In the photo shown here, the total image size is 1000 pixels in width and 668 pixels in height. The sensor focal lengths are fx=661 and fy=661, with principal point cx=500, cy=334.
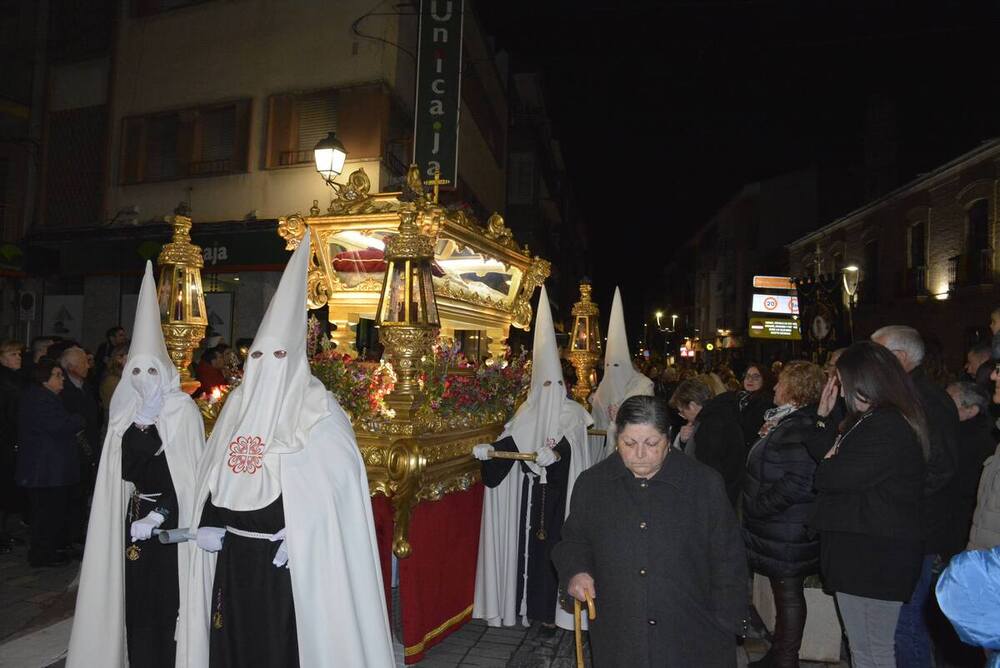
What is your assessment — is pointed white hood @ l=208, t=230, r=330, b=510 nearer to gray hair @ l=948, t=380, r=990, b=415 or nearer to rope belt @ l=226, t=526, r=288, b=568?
rope belt @ l=226, t=526, r=288, b=568

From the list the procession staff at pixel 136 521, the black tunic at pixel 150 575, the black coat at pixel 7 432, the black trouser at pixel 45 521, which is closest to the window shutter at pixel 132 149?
the black coat at pixel 7 432

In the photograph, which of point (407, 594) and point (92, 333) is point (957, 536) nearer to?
point (407, 594)

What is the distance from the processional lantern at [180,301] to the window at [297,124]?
23.8 ft

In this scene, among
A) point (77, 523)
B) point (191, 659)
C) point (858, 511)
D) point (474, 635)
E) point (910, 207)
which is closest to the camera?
point (858, 511)

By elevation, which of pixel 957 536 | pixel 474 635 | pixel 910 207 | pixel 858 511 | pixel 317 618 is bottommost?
pixel 474 635

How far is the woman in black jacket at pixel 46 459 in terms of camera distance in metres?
6.25

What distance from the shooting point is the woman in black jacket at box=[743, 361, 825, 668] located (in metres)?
3.84

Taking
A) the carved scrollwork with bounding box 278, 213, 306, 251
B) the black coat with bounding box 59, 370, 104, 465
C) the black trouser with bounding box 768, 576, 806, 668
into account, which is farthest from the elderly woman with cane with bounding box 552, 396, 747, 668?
the black coat with bounding box 59, 370, 104, 465

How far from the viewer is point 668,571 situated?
2689 mm

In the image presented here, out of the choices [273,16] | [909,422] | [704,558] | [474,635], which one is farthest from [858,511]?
[273,16]

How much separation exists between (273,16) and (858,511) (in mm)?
13335

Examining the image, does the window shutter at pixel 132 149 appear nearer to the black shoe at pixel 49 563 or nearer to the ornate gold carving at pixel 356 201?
the black shoe at pixel 49 563

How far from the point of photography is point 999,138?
52.9ft

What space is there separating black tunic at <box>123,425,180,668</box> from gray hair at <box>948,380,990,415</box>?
5.29 metres
